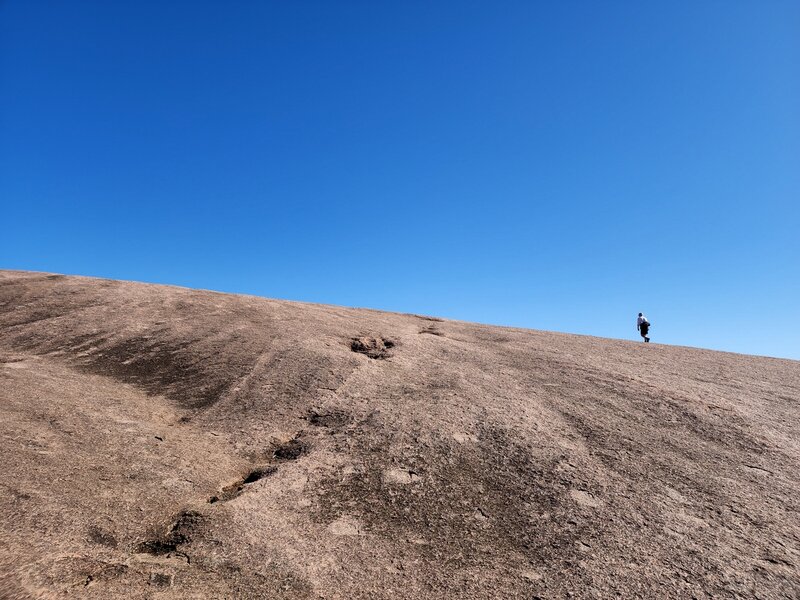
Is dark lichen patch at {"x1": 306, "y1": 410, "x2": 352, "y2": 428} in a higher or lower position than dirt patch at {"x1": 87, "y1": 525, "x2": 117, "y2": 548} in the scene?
higher

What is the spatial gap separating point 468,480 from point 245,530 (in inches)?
97.7

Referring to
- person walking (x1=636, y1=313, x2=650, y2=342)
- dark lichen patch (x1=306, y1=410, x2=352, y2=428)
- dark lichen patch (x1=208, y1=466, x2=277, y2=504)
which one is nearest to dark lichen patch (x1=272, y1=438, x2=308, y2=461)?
dark lichen patch (x1=208, y1=466, x2=277, y2=504)

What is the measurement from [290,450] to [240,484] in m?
0.84

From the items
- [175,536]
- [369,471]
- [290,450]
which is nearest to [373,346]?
[290,450]

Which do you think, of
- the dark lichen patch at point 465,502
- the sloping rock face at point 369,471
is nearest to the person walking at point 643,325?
the sloping rock face at point 369,471

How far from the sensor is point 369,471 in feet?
17.7

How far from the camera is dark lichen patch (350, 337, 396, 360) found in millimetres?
9523

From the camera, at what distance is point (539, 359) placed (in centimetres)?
1025

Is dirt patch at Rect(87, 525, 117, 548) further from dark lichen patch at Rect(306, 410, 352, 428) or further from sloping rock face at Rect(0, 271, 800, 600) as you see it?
dark lichen patch at Rect(306, 410, 352, 428)

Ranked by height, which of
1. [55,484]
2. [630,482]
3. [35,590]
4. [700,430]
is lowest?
[35,590]

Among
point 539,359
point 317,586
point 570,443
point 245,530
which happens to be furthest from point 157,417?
point 539,359

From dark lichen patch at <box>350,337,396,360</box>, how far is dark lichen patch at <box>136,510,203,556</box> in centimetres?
527

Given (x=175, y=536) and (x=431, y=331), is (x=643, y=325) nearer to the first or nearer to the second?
(x=431, y=331)

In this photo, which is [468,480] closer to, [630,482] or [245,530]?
[630,482]
